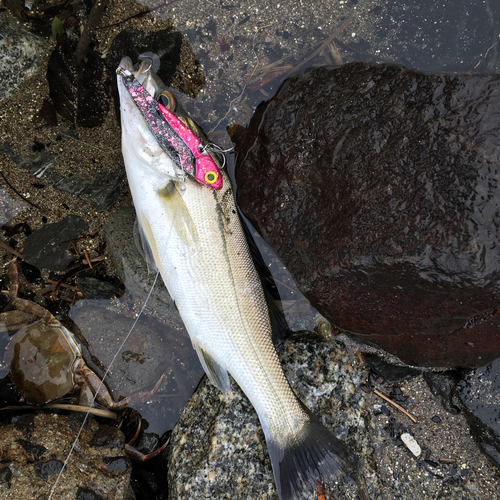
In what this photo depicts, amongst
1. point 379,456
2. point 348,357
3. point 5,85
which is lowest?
point 379,456

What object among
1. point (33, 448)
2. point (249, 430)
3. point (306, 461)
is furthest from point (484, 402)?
point (33, 448)

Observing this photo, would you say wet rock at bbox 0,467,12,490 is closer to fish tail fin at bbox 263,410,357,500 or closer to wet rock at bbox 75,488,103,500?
wet rock at bbox 75,488,103,500

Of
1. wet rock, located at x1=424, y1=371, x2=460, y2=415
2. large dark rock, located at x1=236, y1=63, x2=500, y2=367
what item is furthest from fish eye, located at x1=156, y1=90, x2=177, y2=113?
wet rock, located at x1=424, y1=371, x2=460, y2=415

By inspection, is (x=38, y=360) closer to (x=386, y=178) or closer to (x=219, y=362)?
(x=219, y=362)

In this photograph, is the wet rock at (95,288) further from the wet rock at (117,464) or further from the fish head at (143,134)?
the wet rock at (117,464)

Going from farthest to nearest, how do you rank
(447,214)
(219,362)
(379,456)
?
(379,456) → (219,362) → (447,214)

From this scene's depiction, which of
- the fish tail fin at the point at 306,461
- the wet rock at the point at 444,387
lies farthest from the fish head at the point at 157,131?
the wet rock at the point at 444,387

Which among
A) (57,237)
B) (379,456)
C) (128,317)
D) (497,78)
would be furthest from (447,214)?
(57,237)
